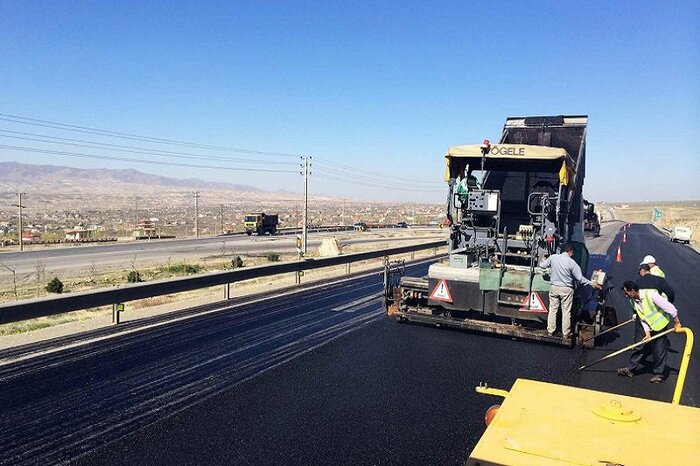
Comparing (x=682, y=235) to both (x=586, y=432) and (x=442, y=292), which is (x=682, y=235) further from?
(x=586, y=432)

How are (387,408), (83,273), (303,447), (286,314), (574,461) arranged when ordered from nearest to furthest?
(574,461), (303,447), (387,408), (286,314), (83,273)

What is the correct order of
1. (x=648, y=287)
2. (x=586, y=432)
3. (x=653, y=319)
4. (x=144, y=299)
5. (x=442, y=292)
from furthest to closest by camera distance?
(x=144, y=299)
(x=442, y=292)
(x=648, y=287)
(x=653, y=319)
(x=586, y=432)

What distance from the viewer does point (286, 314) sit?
1089 centimetres

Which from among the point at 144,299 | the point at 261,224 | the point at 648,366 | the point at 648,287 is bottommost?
the point at 144,299

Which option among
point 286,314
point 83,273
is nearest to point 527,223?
point 286,314

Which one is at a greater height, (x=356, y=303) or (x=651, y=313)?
(x=651, y=313)

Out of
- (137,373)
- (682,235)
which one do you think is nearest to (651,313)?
(137,373)

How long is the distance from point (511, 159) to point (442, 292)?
9.06ft

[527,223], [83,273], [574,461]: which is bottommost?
Answer: [83,273]

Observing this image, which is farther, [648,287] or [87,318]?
[87,318]

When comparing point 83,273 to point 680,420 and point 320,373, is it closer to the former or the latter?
point 320,373

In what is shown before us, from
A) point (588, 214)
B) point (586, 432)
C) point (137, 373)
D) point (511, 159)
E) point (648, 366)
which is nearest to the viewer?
point (586, 432)

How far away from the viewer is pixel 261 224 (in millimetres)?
54125

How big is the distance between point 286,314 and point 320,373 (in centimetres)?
401
